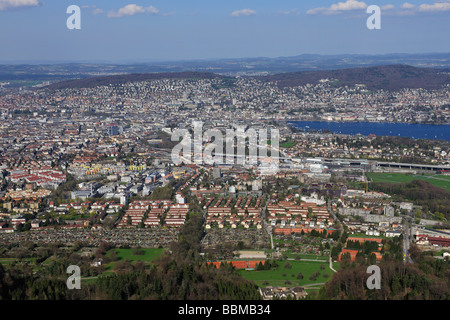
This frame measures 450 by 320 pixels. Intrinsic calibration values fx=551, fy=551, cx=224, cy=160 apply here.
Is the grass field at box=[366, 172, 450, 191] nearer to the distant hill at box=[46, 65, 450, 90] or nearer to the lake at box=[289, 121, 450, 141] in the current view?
the lake at box=[289, 121, 450, 141]

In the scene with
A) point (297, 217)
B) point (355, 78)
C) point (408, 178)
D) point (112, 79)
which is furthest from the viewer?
point (355, 78)

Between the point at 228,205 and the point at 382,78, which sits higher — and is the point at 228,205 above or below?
below

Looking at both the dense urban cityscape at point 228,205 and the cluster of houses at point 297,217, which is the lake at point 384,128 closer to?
the dense urban cityscape at point 228,205

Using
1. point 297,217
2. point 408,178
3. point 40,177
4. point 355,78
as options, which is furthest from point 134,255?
point 355,78

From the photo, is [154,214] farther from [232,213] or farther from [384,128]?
[384,128]

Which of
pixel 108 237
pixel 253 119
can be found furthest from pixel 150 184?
pixel 253 119

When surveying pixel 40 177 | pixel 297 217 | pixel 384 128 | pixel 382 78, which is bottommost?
pixel 297 217

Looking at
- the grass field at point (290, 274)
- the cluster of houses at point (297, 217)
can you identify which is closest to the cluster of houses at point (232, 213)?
the cluster of houses at point (297, 217)

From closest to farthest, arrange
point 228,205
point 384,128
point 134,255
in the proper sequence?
point 134,255 → point 228,205 → point 384,128
